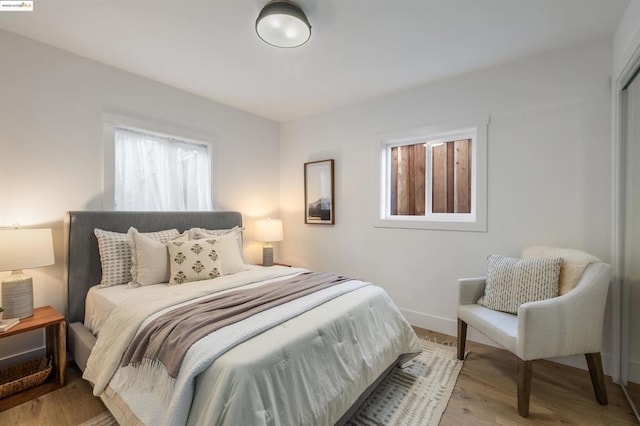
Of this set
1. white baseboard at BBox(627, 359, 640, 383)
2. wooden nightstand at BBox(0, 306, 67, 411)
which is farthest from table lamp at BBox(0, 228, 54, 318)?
white baseboard at BBox(627, 359, 640, 383)

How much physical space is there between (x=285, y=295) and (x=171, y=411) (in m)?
0.87

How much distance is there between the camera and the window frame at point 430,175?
264 centimetres

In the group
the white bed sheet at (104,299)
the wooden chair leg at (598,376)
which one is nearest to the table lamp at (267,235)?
the white bed sheet at (104,299)

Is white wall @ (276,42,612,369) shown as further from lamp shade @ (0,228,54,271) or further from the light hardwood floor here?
lamp shade @ (0,228,54,271)

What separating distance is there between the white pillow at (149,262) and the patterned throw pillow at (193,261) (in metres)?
0.06

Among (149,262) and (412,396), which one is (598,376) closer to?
(412,396)

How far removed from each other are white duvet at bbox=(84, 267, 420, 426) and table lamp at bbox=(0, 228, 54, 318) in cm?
60

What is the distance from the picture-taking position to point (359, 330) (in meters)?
1.77

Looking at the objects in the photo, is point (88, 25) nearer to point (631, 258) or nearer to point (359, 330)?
point (359, 330)

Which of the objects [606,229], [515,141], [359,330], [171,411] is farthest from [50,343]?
[606,229]

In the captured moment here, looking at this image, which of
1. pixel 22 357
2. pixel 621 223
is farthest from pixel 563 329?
pixel 22 357

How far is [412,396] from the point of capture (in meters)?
1.89

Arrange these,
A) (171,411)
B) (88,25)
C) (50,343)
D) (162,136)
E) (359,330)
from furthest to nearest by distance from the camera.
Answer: (162,136)
(50,343)
(88,25)
(359,330)
(171,411)

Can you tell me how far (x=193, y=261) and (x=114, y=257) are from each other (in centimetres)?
61
